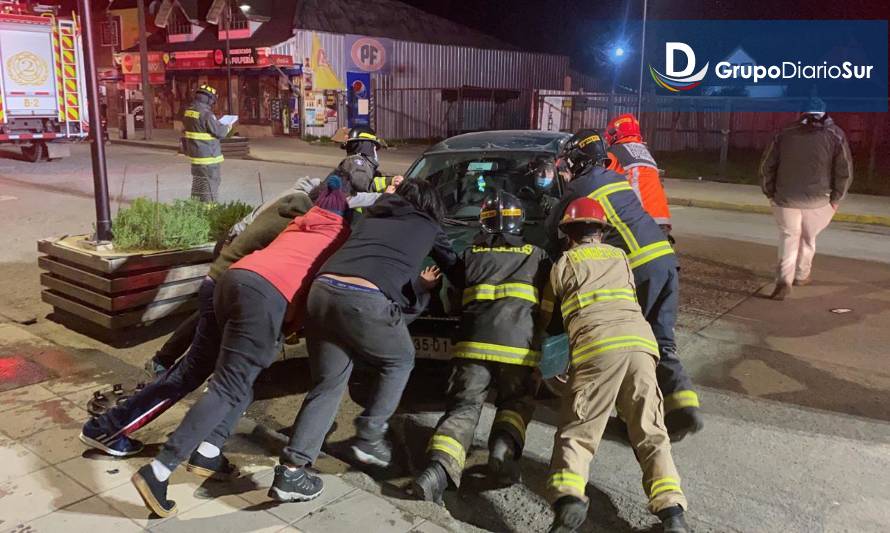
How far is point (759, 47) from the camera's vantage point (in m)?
31.3


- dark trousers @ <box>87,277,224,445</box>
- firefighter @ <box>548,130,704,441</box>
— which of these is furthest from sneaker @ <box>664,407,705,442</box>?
dark trousers @ <box>87,277,224,445</box>

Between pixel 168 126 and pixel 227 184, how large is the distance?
23.3m

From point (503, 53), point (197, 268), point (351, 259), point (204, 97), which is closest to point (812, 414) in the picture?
point (351, 259)

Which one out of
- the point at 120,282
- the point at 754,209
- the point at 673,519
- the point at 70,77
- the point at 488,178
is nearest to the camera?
the point at 673,519

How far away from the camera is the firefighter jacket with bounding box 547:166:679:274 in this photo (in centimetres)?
436

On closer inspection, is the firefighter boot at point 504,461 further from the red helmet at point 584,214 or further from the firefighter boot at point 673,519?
the red helmet at point 584,214

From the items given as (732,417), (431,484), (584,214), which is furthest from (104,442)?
(732,417)

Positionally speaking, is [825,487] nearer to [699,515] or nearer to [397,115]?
[699,515]

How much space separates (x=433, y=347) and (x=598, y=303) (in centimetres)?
132

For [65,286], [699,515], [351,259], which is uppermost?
[351,259]

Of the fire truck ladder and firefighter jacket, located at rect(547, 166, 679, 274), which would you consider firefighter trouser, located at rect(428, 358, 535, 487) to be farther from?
the fire truck ladder

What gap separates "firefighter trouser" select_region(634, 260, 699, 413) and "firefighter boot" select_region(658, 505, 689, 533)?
3.33 feet

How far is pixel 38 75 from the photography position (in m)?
16.6

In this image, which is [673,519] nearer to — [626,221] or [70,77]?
[626,221]
